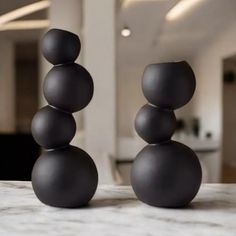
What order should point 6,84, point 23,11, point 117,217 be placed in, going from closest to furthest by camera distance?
point 117,217 < point 23,11 < point 6,84

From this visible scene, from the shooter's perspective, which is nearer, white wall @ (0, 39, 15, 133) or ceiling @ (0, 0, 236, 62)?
ceiling @ (0, 0, 236, 62)

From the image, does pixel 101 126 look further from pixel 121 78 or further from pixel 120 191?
pixel 120 191

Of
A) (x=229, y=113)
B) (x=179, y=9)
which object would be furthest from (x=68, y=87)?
(x=229, y=113)

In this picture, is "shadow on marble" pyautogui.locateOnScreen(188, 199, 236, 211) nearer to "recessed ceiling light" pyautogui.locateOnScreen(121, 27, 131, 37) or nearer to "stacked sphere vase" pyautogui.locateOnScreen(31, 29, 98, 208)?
"stacked sphere vase" pyautogui.locateOnScreen(31, 29, 98, 208)

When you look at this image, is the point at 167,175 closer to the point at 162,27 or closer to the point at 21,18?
the point at 162,27

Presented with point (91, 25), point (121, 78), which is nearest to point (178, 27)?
point (121, 78)

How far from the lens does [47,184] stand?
574 mm

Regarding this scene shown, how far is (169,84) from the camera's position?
551 mm

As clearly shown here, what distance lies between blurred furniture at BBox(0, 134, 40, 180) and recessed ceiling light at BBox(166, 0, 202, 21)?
1.42 m

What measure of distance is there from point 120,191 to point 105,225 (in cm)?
21

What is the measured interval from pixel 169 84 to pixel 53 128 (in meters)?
0.20

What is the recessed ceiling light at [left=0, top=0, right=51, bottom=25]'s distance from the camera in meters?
2.91

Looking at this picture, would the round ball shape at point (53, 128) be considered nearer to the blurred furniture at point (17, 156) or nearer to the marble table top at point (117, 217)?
the marble table top at point (117, 217)

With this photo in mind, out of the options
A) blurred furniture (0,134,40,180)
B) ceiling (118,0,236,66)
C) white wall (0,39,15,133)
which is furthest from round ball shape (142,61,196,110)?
white wall (0,39,15,133)
